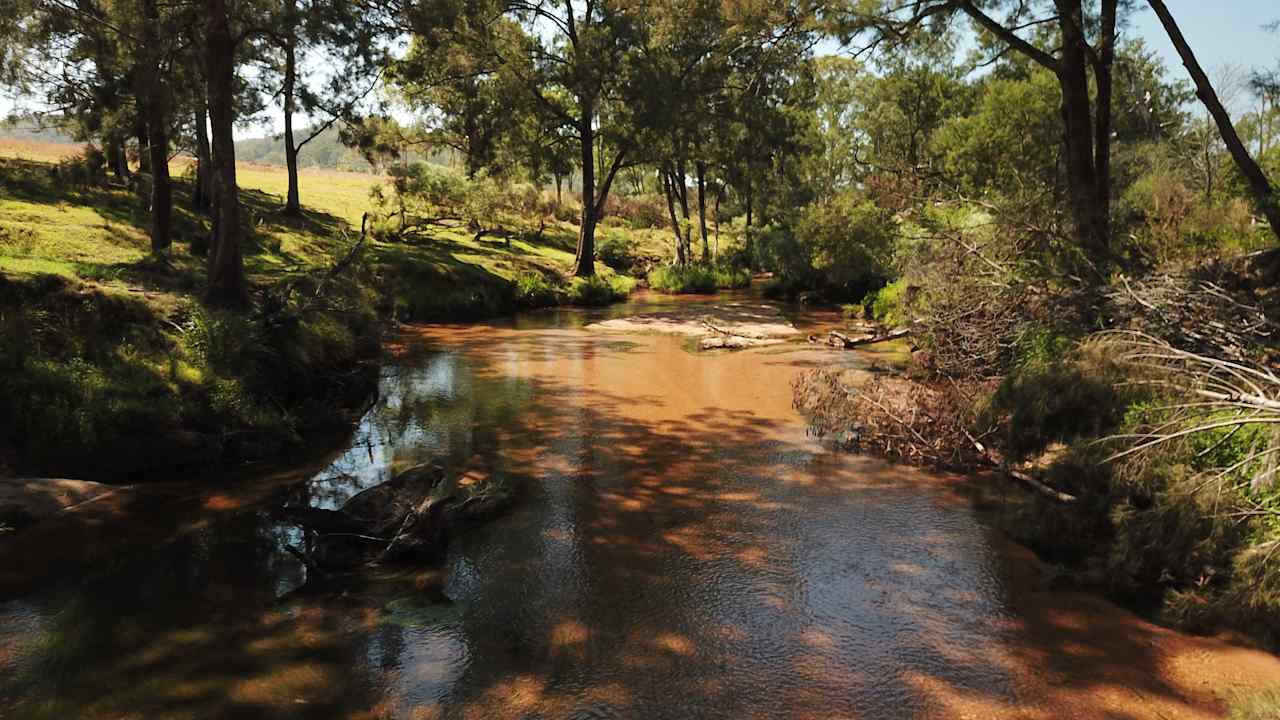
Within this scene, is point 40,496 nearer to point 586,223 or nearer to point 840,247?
point 840,247

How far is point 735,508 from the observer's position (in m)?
7.96

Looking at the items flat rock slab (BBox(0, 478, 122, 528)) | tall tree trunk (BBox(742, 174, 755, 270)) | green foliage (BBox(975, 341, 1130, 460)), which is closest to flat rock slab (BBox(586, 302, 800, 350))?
green foliage (BBox(975, 341, 1130, 460))

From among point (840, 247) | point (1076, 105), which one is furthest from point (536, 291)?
point (1076, 105)

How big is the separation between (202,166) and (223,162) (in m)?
12.3

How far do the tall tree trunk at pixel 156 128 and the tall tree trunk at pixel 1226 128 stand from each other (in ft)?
55.5

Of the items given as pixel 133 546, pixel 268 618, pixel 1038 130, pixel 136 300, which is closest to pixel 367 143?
pixel 136 300

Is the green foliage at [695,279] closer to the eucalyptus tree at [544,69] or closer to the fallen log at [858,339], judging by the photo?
the eucalyptus tree at [544,69]

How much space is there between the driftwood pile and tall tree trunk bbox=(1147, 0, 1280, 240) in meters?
11.0

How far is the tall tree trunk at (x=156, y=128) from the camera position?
13.9 meters

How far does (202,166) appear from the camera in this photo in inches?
883

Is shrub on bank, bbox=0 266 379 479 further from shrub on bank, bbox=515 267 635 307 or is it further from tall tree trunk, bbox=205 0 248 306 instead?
shrub on bank, bbox=515 267 635 307

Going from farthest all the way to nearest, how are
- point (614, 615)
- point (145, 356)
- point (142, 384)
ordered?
point (145, 356) < point (142, 384) < point (614, 615)

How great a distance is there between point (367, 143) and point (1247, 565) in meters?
22.7

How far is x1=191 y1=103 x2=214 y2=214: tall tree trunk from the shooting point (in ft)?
61.2
